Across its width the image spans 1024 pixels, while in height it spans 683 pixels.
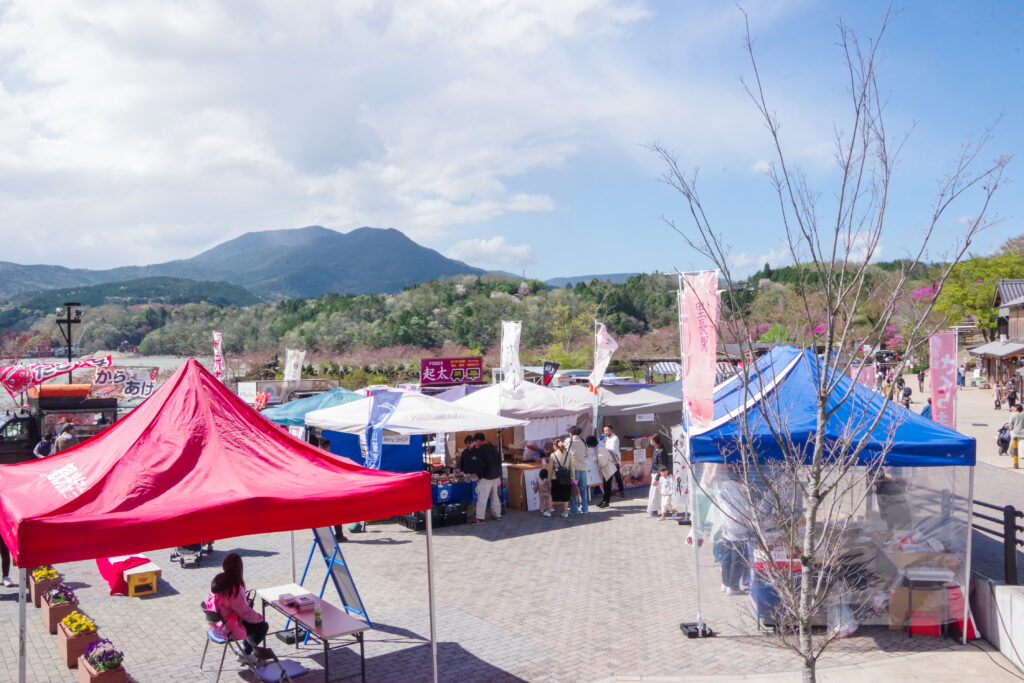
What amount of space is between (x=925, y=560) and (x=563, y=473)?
688 cm

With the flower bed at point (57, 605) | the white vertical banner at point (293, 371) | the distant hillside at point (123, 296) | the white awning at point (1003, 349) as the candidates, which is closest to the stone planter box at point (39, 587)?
the flower bed at point (57, 605)

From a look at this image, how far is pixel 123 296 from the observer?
13012 cm

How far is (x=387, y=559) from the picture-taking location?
10.9 metres

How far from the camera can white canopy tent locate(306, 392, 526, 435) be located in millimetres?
12500

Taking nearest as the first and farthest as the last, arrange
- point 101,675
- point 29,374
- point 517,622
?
point 101,675
point 517,622
point 29,374

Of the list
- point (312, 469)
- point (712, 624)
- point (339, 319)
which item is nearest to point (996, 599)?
point (712, 624)

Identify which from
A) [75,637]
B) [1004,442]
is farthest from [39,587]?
[1004,442]

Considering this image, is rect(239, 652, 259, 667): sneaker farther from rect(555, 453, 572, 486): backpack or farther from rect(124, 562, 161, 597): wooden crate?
rect(555, 453, 572, 486): backpack

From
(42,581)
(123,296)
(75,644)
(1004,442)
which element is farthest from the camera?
(123,296)

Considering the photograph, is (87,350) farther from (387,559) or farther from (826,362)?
(826,362)

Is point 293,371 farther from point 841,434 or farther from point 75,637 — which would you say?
point 841,434

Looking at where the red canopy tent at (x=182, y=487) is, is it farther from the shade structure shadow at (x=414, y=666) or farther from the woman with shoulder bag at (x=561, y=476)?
the woman with shoulder bag at (x=561, y=476)

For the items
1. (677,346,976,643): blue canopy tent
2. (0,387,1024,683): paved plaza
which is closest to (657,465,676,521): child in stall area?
(0,387,1024,683): paved plaza

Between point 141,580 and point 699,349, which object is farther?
point 141,580
